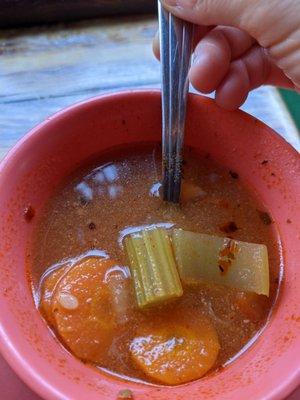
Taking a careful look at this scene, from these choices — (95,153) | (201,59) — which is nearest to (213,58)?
(201,59)

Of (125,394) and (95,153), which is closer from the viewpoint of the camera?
(125,394)

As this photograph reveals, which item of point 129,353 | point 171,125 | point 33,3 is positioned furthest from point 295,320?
point 33,3

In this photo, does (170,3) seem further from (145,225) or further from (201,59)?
(145,225)

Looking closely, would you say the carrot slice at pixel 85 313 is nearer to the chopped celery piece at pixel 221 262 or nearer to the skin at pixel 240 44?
the chopped celery piece at pixel 221 262

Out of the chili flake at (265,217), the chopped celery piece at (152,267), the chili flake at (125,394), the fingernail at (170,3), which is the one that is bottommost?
the chili flake at (125,394)

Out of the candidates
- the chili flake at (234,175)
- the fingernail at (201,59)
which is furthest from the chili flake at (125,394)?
the fingernail at (201,59)
